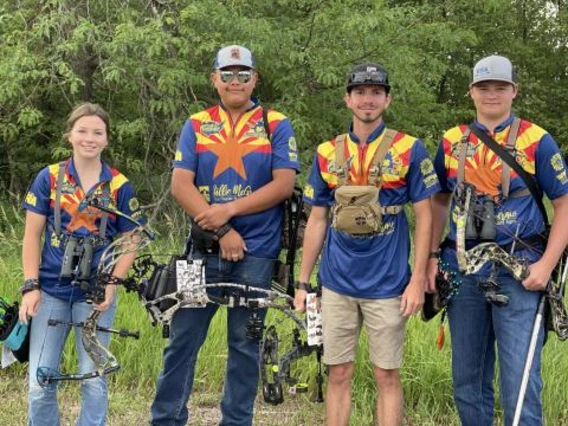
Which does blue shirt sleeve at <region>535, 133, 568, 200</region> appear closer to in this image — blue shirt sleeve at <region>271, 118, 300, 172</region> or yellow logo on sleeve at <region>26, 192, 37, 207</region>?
blue shirt sleeve at <region>271, 118, 300, 172</region>

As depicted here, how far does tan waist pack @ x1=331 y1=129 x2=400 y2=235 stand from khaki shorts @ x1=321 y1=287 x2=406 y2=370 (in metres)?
0.39

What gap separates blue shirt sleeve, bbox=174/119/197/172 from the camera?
412 centimetres

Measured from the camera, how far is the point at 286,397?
17.5 feet

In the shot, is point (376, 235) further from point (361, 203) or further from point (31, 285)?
point (31, 285)

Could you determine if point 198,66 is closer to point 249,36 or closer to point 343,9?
point 249,36

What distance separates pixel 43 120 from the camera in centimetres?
1345

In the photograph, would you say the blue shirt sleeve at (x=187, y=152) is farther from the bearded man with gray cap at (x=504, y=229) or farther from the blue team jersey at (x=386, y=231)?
the bearded man with gray cap at (x=504, y=229)

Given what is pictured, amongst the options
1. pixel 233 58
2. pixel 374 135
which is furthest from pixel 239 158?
pixel 374 135

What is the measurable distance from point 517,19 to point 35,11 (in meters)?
21.6

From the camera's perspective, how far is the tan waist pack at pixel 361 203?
3.70m

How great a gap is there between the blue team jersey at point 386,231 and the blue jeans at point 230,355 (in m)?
0.57

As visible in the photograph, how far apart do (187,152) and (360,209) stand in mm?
1051

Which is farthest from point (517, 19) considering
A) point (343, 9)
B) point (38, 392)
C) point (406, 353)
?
point (38, 392)

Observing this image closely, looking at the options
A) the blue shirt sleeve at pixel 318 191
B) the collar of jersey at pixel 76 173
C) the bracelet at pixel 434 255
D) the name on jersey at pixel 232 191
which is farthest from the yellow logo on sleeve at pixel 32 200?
the bracelet at pixel 434 255
